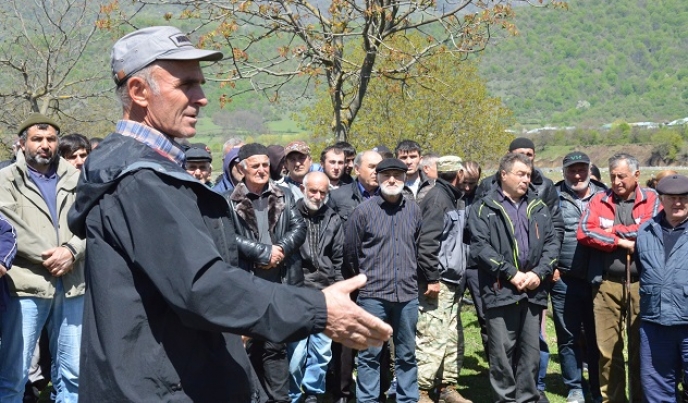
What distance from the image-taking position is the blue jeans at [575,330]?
25.6 ft

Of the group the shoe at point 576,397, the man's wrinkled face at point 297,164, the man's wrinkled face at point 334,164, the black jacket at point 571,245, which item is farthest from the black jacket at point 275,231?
the shoe at point 576,397

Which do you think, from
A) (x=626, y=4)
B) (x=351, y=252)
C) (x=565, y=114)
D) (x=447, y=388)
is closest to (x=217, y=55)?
(x=351, y=252)

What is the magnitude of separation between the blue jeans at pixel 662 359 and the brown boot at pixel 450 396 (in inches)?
69.5

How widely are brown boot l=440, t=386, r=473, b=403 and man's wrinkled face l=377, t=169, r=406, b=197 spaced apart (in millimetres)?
2045

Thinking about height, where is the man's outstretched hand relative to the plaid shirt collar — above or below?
below

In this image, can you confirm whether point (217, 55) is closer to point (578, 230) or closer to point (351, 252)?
point (351, 252)

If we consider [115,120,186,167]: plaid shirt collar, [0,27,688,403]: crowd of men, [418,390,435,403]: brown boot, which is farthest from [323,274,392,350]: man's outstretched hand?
[418,390,435,403]: brown boot

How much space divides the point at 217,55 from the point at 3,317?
4.30m

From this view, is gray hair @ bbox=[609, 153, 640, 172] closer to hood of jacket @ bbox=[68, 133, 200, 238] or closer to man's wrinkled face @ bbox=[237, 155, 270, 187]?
man's wrinkled face @ bbox=[237, 155, 270, 187]

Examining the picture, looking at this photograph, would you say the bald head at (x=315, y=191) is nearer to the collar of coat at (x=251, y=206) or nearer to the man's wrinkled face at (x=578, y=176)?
the collar of coat at (x=251, y=206)

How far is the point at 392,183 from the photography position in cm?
730

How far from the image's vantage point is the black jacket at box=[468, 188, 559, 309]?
6.96 meters

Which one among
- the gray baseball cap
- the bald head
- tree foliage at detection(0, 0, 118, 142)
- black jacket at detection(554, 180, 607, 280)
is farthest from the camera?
tree foliage at detection(0, 0, 118, 142)

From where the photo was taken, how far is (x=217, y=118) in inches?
3393
